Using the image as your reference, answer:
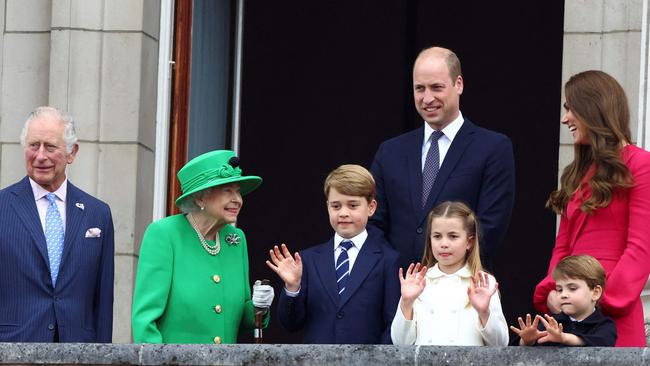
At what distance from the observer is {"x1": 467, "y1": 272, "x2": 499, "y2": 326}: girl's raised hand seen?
25.4 feet

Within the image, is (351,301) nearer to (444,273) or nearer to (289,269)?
(289,269)

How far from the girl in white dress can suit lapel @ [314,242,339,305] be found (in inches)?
19.7

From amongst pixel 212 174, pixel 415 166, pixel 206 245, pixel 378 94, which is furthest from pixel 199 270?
pixel 378 94

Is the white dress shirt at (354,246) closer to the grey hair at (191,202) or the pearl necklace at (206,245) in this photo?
the pearl necklace at (206,245)

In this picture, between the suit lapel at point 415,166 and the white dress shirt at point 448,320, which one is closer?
the white dress shirt at point 448,320

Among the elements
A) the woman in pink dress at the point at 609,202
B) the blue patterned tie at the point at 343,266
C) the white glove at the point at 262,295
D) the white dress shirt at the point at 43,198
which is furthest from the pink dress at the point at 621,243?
the white dress shirt at the point at 43,198

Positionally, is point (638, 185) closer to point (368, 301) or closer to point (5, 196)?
point (368, 301)

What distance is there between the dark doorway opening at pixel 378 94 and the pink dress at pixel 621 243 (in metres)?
8.31

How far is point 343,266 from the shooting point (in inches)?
341

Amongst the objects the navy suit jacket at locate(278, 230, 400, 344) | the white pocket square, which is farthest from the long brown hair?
the white pocket square

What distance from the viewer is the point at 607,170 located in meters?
8.04

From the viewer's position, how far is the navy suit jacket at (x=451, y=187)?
28.4 ft

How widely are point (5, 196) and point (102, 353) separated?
162 centimetres

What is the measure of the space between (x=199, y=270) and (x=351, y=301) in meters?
0.73
